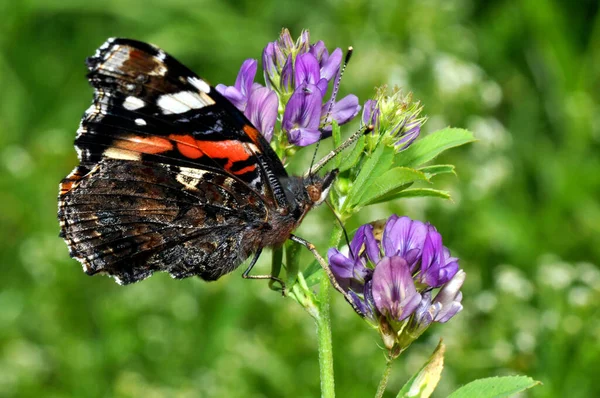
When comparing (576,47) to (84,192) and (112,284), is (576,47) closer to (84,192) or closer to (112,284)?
(112,284)

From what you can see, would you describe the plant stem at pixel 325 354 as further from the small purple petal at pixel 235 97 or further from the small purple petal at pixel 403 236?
the small purple petal at pixel 235 97

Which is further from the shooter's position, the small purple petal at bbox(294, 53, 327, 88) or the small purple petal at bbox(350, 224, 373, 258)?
the small purple petal at bbox(294, 53, 327, 88)

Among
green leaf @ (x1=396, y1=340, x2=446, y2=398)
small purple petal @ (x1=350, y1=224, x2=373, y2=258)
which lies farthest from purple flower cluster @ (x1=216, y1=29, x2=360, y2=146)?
green leaf @ (x1=396, y1=340, x2=446, y2=398)

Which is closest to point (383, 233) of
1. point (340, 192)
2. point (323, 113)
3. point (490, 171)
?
point (340, 192)

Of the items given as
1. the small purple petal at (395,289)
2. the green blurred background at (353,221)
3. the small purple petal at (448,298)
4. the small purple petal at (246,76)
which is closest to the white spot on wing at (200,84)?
the small purple petal at (246,76)

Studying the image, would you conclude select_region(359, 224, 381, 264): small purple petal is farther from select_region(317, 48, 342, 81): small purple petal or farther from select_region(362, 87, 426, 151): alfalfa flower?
select_region(317, 48, 342, 81): small purple petal
